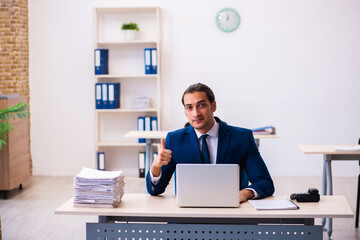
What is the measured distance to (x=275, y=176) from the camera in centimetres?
715

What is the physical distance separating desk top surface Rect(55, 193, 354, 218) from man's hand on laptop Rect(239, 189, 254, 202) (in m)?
0.04

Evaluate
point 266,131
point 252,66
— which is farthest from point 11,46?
point 266,131

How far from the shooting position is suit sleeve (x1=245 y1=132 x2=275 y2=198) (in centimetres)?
294

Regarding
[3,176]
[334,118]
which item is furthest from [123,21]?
[334,118]

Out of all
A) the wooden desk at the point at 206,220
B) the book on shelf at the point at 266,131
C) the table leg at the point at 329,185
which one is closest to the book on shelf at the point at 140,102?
the book on shelf at the point at 266,131

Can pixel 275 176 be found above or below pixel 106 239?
below

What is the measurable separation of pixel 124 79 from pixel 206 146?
436cm

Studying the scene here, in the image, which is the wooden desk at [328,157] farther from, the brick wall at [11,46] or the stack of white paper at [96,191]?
the brick wall at [11,46]

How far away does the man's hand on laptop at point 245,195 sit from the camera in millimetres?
2834

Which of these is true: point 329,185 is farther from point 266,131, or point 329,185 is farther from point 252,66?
point 252,66

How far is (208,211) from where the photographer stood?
263cm

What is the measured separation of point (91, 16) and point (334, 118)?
11.5 ft

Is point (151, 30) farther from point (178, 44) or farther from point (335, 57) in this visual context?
point (335, 57)

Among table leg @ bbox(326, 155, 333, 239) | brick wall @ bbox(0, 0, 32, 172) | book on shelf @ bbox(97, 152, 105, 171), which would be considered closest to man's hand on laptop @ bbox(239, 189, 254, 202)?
table leg @ bbox(326, 155, 333, 239)
